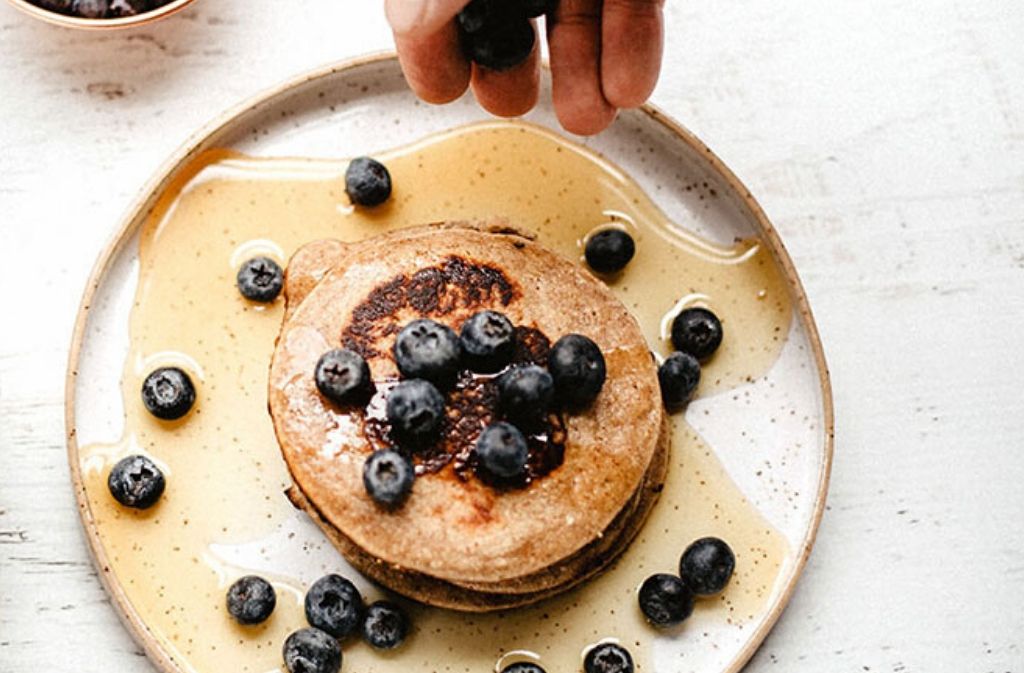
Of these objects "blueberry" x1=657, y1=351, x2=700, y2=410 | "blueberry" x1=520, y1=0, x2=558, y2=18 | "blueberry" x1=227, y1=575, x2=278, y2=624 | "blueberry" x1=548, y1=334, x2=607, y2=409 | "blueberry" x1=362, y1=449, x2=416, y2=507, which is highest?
"blueberry" x1=520, y1=0, x2=558, y2=18

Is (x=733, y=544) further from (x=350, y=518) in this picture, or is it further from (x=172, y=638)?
(x=172, y=638)

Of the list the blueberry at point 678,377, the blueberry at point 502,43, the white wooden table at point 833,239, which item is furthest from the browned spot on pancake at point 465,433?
the white wooden table at point 833,239

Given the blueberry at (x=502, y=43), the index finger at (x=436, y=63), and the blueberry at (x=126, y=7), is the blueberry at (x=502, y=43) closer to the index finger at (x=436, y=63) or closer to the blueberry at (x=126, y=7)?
the index finger at (x=436, y=63)

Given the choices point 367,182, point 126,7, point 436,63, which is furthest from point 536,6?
point 126,7

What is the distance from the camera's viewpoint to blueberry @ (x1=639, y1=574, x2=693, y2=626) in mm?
2047

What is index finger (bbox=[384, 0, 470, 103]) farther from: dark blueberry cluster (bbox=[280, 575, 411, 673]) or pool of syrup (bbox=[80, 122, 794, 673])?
dark blueberry cluster (bbox=[280, 575, 411, 673])

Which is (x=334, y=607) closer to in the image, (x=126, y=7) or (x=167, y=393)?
(x=167, y=393)

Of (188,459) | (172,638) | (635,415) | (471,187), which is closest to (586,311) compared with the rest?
(635,415)

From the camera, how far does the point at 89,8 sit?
222 centimetres

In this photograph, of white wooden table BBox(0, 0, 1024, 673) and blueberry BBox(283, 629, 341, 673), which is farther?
white wooden table BBox(0, 0, 1024, 673)

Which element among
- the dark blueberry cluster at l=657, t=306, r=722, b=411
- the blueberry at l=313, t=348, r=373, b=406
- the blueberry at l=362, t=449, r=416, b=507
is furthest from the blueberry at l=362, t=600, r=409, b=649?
the dark blueberry cluster at l=657, t=306, r=722, b=411

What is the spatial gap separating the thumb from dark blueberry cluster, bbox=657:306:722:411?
748 mm

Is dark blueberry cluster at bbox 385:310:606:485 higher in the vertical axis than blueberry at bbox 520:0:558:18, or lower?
lower

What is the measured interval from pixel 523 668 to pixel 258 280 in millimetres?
748
